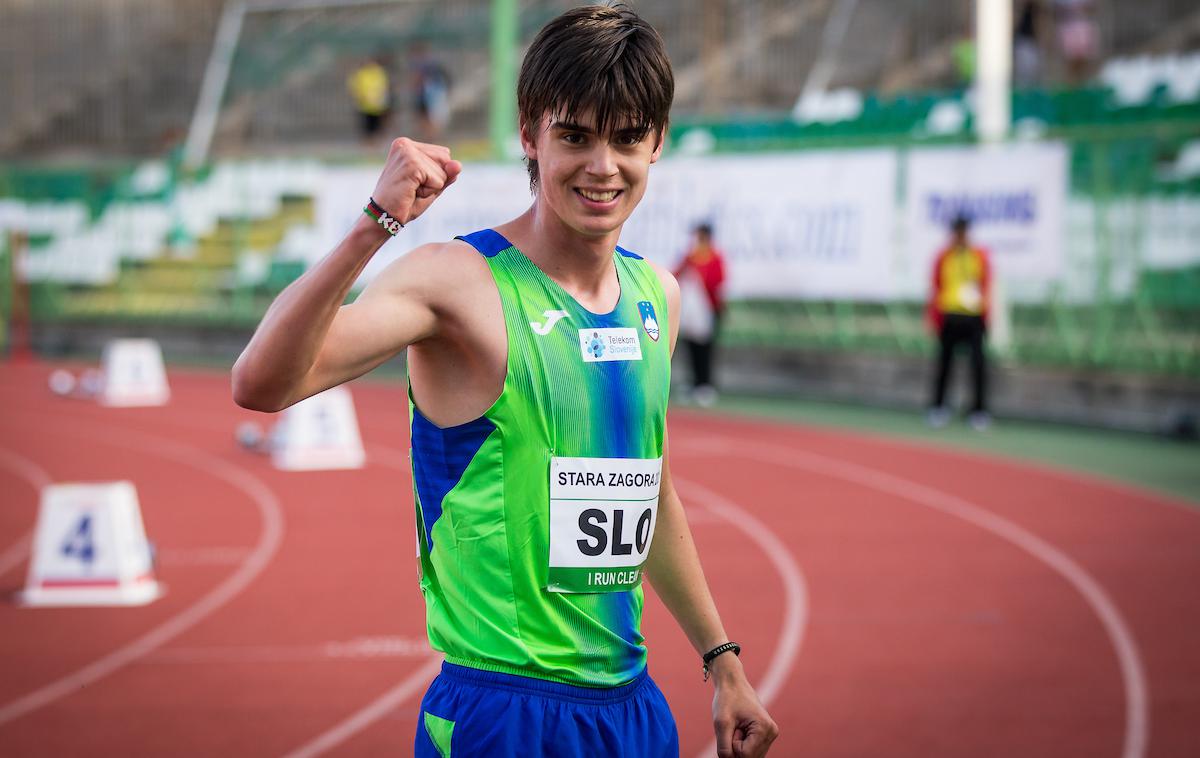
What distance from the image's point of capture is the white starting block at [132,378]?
60.8 ft

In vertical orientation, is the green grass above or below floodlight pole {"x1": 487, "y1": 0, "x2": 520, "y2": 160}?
below

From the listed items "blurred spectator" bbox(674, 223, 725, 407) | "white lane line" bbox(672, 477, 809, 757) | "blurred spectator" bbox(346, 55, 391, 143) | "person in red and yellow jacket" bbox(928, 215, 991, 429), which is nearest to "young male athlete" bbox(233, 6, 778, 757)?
"white lane line" bbox(672, 477, 809, 757)

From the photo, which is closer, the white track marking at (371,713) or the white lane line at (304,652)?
the white track marking at (371,713)

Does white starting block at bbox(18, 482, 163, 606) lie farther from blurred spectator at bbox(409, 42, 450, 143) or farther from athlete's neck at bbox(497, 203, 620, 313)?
blurred spectator at bbox(409, 42, 450, 143)

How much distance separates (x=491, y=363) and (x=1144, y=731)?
4.48 m

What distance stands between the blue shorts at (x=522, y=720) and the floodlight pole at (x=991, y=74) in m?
14.6

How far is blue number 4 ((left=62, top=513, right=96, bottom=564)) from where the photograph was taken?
8391mm

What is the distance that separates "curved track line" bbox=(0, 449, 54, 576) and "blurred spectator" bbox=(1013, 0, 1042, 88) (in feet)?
40.1

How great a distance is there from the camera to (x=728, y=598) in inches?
328

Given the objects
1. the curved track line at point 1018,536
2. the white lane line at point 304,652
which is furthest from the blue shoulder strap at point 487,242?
the white lane line at point 304,652

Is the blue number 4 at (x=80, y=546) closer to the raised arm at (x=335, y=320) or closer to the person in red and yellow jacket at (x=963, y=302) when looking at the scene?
the raised arm at (x=335, y=320)

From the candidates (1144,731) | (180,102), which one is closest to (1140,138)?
(1144,731)

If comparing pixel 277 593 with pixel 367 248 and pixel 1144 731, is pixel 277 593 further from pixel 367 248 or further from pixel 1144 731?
pixel 367 248

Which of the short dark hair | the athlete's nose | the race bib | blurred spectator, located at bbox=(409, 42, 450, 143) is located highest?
blurred spectator, located at bbox=(409, 42, 450, 143)
